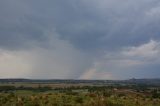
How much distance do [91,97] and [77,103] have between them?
2.82 metres

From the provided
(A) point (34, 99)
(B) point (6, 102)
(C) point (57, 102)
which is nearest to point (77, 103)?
(C) point (57, 102)

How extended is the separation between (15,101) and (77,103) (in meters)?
6.38

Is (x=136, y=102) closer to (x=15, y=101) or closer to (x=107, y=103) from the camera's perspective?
(x=107, y=103)

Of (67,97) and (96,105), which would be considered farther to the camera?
(67,97)

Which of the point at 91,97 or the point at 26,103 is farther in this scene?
the point at 91,97

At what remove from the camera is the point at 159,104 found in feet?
116

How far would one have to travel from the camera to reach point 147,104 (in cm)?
3478

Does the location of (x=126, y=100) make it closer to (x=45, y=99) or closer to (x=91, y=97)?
(x=91, y=97)

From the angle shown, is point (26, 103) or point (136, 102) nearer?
point (26, 103)

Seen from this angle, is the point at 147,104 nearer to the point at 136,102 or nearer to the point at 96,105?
the point at 136,102

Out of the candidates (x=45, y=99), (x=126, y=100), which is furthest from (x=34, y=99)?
(x=126, y=100)

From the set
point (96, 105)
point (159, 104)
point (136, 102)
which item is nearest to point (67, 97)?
Result: point (96, 105)

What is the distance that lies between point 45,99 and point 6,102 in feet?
13.1

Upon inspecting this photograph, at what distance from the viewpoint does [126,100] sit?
36.2 m
